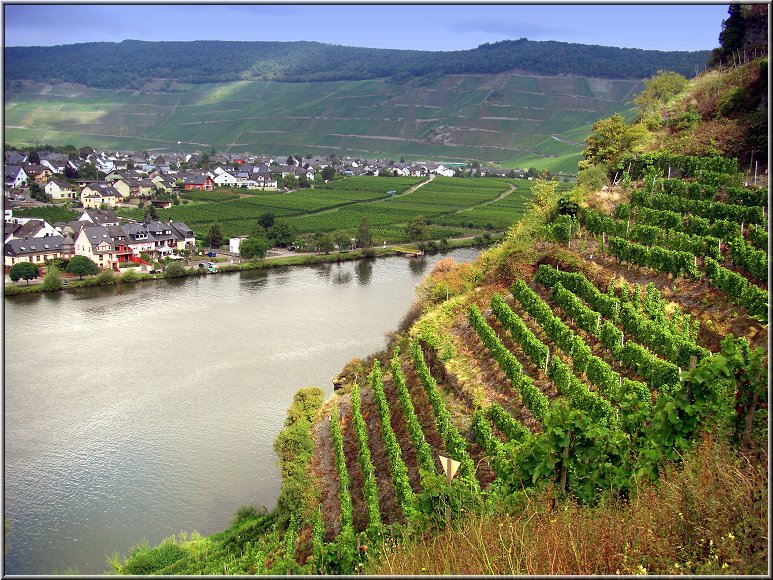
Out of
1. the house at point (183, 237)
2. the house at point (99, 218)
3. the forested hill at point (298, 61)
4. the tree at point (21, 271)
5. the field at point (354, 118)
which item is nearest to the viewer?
the tree at point (21, 271)

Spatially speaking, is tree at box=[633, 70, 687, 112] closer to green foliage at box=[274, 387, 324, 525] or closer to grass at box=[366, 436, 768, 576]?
green foliage at box=[274, 387, 324, 525]

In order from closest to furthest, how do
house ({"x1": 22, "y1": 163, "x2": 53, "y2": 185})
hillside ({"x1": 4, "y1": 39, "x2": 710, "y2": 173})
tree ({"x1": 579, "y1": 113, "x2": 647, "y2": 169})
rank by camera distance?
tree ({"x1": 579, "y1": 113, "x2": 647, "y2": 169})
house ({"x1": 22, "y1": 163, "x2": 53, "y2": 185})
hillside ({"x1": 4, "y1": 39, "x2": 710, "y2": 173})

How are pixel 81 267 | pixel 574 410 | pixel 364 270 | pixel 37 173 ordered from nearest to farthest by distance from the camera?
1. pixel 574 410
2. pixel 81 267
3. pixel 364 270
4. pixel 37 173

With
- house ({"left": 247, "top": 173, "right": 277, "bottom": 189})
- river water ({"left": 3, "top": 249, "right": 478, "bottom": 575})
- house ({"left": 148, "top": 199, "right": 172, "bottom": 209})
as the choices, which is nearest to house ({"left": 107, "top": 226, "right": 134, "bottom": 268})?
river water ({"left": 3, "top": 249, "right": 478, "bottom": 575})

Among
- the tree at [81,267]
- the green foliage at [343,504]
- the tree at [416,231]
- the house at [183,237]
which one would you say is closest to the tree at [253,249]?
the house at [183,237]

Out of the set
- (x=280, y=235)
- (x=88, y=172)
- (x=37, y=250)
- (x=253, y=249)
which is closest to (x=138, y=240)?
(x=37, y=250)

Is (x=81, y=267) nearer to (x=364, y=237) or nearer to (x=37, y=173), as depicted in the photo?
(x=364, y=237)

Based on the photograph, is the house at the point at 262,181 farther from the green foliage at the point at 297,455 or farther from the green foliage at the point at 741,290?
the green foliage at the point at 741,290
